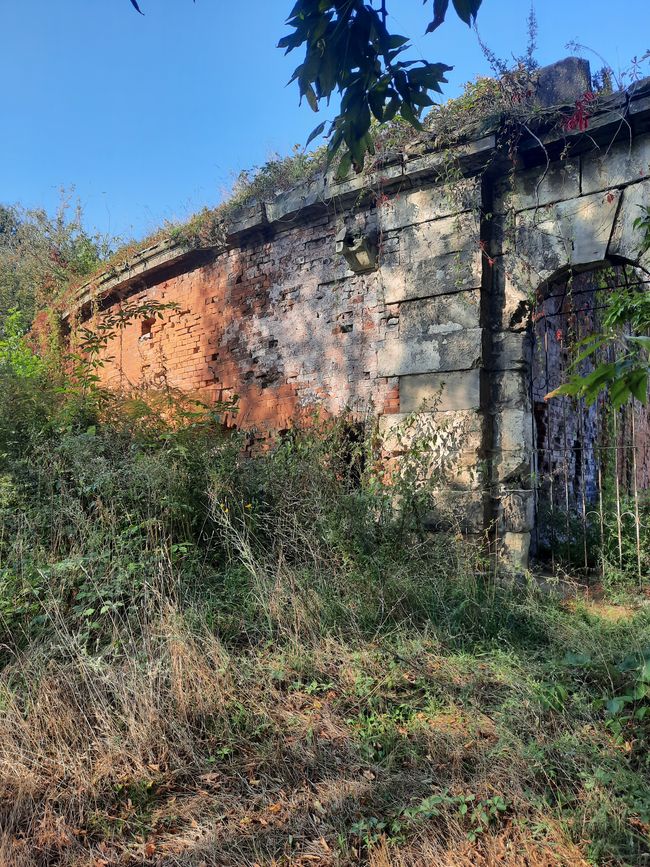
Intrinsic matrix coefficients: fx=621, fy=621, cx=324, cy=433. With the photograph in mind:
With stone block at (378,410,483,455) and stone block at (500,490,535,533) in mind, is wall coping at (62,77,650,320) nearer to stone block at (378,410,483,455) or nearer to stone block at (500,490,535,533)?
stone block at (378,410,483,455)

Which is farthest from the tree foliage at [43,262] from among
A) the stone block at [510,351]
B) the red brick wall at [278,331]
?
the stone block at [510,351]

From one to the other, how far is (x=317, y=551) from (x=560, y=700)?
2.04 meters

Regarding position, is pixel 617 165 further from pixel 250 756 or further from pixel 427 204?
pixel 250 756

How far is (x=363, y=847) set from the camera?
2516 mm

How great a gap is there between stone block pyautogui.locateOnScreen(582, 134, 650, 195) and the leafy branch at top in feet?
10.3

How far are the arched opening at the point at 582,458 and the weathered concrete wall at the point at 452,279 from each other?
319 millimetres

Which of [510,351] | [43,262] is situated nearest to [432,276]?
[510,351]

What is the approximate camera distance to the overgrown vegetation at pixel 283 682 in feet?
8.43

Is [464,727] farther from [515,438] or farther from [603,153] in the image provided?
[603,153]

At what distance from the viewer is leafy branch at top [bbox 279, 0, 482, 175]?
8.59 ft

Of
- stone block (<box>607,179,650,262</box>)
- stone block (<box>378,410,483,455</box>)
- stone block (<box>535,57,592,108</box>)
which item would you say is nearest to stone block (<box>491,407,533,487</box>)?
stone block (<box>378,410,483,455</box>)

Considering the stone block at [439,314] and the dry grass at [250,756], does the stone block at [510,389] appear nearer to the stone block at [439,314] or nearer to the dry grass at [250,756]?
the stone block at [439,314]

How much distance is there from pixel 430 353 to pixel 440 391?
40 centimetres

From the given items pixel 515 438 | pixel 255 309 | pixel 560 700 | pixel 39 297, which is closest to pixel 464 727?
pixel 560 700
